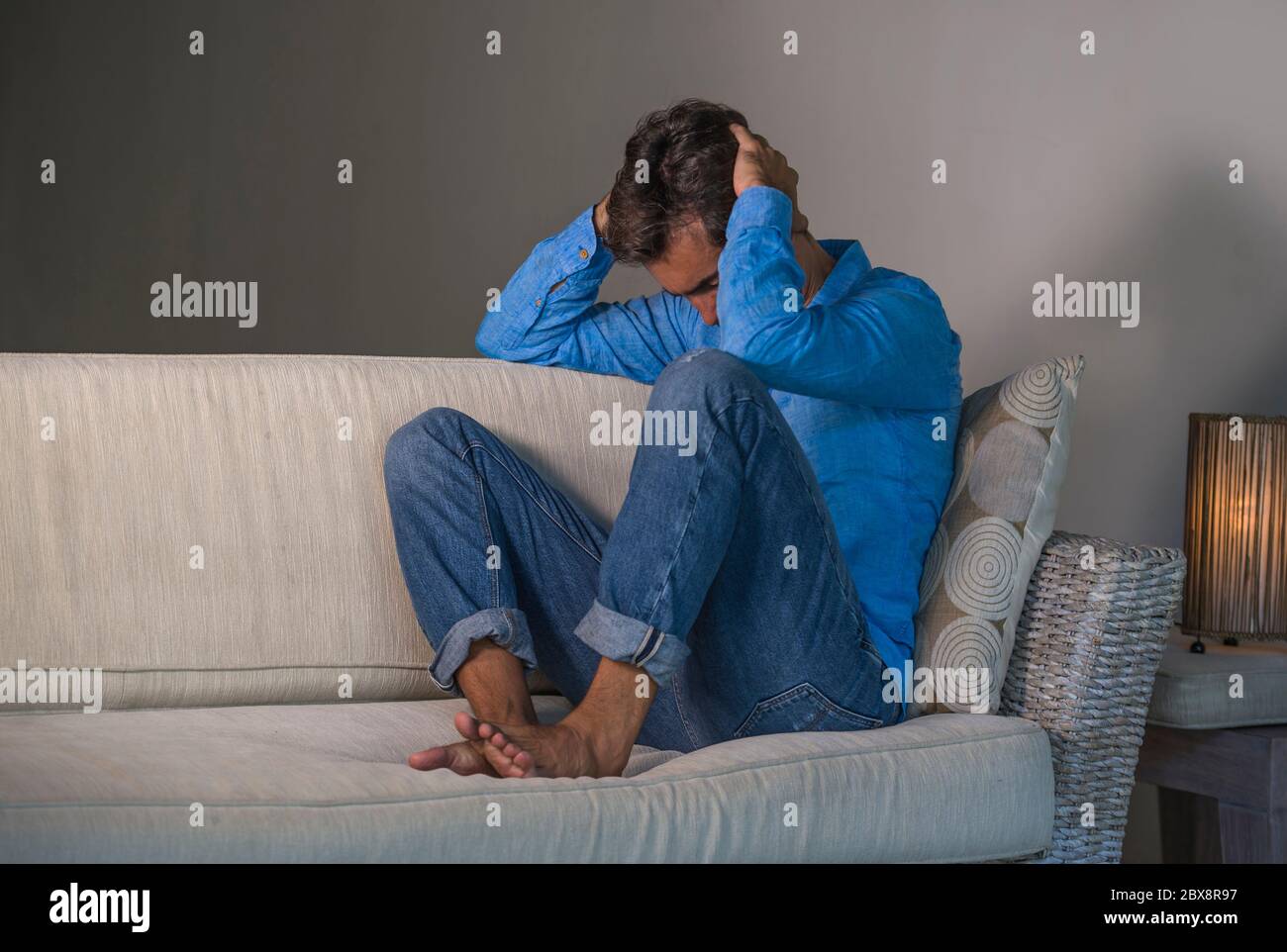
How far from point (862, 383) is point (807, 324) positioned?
3.7 inches

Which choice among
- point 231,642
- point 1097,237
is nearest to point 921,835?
point 231,642

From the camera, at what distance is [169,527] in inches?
59.8

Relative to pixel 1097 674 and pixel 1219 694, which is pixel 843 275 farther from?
pixel 1219 694

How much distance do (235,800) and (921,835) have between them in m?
0.61

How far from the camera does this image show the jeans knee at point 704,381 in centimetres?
125

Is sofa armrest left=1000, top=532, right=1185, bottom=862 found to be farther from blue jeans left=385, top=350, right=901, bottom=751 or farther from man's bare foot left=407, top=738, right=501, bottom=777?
man's bare foot left=407, top=738, right=501, bottom=777

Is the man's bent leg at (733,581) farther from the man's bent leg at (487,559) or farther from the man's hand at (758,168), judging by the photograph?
the man's hand at (758,168)

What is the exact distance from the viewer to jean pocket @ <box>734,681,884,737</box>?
1.31m

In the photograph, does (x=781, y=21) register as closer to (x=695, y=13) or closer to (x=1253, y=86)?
(x=695, y=13)

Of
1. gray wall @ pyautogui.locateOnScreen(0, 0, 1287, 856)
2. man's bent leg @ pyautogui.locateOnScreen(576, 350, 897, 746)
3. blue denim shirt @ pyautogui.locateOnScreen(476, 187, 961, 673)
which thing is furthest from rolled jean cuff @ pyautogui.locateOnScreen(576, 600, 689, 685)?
gray wall @ pyautogui.locateOnScreen(0, 0, 1287, 856)

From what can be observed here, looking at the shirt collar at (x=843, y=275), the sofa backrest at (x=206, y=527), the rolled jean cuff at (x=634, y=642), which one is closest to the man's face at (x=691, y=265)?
the shirt collar at (x=843, y=275)

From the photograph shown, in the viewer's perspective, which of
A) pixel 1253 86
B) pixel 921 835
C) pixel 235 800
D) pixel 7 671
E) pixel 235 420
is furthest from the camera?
pixel 1253 86

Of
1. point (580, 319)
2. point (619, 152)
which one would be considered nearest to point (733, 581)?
point (580, 319)

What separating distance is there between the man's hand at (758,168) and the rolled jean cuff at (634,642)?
0.50 metres
